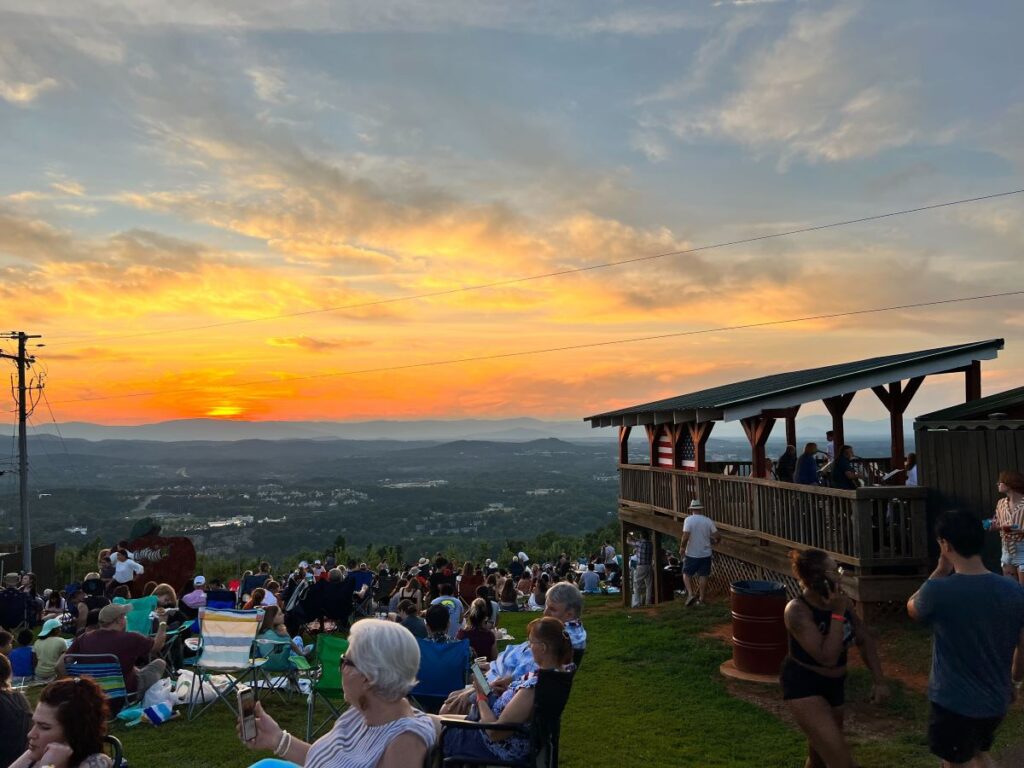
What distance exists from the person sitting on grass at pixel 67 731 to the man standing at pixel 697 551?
9.71m

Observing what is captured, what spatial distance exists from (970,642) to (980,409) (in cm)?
677

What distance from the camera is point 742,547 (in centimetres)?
1237

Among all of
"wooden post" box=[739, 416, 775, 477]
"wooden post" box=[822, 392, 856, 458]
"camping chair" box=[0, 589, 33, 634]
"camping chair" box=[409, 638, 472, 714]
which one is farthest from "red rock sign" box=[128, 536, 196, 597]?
"wooden post" box=[822, 392, 856, 458]

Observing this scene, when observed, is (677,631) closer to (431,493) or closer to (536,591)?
(536,591)

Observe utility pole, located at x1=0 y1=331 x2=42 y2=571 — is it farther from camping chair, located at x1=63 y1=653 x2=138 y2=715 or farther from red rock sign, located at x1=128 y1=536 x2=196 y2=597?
camping chair, located at x1=63 y1=653 x2=138 y2=715

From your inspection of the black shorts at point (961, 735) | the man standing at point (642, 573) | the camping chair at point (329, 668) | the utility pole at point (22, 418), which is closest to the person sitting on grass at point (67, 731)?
the camping chair at point (329, 668)

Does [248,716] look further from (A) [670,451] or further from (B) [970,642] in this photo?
(A) [670,451]

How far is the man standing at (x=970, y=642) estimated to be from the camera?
358 cm

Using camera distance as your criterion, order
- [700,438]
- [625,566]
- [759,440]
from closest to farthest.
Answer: [759,440] < [700,438] < [625,566]

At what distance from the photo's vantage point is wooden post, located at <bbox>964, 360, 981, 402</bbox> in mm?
12627

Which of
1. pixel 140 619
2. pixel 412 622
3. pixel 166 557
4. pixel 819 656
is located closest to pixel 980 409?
pixel 819 656

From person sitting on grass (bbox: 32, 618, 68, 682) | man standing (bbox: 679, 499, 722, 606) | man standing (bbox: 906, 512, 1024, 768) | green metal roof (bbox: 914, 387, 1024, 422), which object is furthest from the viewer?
man standing (bbox: 679, 499, 722, 606)

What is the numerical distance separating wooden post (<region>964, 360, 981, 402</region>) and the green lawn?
553cm

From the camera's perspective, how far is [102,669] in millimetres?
6699
